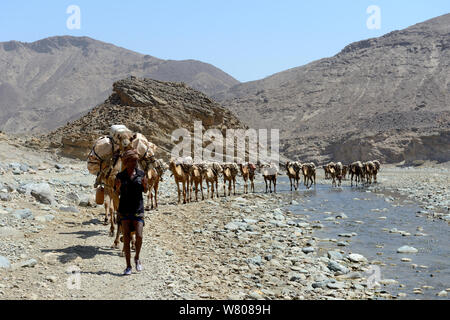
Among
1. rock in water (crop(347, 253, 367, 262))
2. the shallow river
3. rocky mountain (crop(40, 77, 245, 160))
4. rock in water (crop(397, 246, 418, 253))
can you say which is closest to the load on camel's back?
the shallow river

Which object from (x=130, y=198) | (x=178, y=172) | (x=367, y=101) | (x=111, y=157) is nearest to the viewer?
(x=130, y=198)

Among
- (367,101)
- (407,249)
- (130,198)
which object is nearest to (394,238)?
(407,249)

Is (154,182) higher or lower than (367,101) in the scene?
lower

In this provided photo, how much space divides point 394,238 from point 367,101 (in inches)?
4211

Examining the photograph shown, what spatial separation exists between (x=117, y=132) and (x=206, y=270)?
3.35 meters

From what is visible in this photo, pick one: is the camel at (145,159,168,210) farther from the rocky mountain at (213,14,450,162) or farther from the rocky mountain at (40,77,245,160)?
the rocky mountain at (213,14,450,162)

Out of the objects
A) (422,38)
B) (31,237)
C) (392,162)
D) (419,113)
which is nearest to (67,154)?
(31,237)

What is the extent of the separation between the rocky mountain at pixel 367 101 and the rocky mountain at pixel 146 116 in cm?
3602

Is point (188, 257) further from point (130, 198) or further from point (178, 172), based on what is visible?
point (178, 172)

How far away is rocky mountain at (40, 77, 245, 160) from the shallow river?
26127 millimetres

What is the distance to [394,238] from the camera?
11.9 meters

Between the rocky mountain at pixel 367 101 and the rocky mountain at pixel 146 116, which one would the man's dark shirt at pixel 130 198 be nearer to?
the rocky mountain at pixel 146 116

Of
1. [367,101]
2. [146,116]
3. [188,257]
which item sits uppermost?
[367,101]
